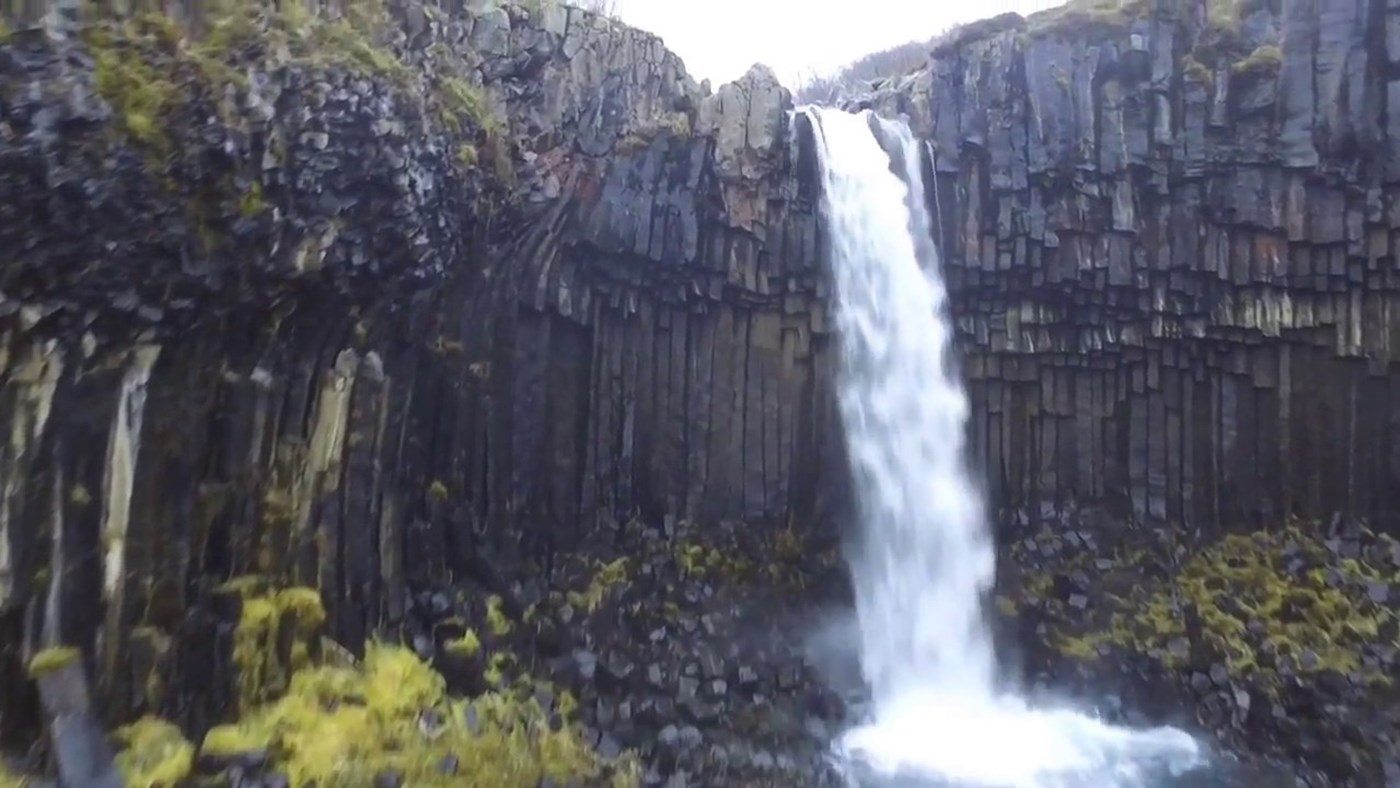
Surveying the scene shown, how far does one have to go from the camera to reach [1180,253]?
14.8m

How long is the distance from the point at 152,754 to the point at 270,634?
134cm

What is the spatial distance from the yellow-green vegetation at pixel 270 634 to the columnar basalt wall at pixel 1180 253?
9973mm

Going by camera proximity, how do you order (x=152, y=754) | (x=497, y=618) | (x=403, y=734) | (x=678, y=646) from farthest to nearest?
(x=678, y=646), (x=497, y=618), (x=403, y=734), (x=152, y=754)

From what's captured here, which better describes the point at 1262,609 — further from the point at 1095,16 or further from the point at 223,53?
the point at 223,53

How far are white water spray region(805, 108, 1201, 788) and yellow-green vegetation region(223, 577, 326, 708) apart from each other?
7.04 metres

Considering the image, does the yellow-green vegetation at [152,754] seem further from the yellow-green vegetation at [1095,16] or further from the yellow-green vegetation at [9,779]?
the yellow-green vegetation at [1095,16]

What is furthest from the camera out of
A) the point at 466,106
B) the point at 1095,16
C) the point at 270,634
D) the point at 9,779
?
the point at 1095,16

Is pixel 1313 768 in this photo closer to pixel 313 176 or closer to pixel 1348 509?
pixel 1348 509

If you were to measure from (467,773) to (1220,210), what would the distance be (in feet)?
41.4

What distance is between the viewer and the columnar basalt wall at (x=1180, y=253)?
46.7 feet

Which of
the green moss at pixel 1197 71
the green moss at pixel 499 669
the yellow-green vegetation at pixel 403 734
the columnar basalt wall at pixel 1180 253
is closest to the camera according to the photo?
the yellow-green vegetation at pixel 403 734

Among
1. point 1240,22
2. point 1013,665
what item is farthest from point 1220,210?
point 1013,665

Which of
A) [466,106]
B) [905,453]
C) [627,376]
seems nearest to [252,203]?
[466,106]

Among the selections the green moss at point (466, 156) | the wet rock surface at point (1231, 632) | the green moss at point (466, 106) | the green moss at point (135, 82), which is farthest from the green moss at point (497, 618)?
the wet rock surface at point (1231, 632)
